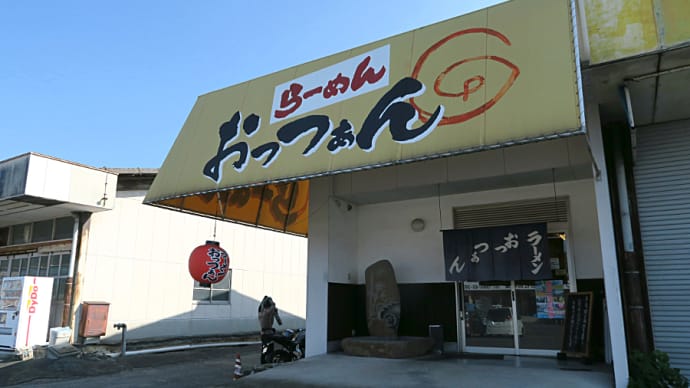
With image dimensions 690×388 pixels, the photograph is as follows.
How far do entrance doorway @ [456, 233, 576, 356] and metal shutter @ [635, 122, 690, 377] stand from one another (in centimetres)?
182

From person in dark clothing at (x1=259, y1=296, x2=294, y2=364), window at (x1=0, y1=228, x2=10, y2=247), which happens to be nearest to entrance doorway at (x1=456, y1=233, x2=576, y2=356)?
person in dark clothing at (x1=259, y1=296, x2=294, y2=364)

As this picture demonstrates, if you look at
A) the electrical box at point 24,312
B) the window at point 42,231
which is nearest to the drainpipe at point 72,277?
the electrical box at point 24,312

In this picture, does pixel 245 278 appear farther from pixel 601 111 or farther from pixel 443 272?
pixel 601 111

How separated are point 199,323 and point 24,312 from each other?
488 centimetres

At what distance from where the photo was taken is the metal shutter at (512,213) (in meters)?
9.43

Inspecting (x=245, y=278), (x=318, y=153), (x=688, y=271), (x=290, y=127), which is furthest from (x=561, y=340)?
(x=245, y=278)

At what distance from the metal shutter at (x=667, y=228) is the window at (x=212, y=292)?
503 inches

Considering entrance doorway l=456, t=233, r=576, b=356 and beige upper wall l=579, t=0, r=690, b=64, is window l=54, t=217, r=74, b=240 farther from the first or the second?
beige upper wall l=579, t=0, r=690, b=64

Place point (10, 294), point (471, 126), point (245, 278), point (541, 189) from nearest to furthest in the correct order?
point (471, 126) < point (541, 189) < point (10, 294) < point (245, 278)

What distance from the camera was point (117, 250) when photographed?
13.9 m

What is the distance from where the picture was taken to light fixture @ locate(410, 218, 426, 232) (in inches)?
422

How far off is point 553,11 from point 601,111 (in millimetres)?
2227

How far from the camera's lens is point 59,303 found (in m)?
13.9

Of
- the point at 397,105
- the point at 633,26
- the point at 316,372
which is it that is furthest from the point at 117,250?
the point at 633,26
